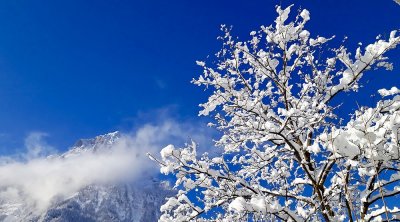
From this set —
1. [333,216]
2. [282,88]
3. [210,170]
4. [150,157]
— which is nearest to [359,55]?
[282,88]

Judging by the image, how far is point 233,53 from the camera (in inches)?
370

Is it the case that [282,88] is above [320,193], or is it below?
above

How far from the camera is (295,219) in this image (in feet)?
A: 23.2

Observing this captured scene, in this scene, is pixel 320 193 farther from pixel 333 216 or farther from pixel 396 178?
pixel 396 178

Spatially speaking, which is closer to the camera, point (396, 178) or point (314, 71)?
point (396, 178)

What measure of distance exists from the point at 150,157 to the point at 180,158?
54 centimetres

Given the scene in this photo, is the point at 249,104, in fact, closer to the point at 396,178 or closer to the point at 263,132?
the point at 263,132

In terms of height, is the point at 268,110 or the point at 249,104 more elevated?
the point at 268,110

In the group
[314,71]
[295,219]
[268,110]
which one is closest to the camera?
[295,219]

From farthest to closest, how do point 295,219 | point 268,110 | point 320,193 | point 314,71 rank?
point 314,71
point 268,110
point 320,193
point 295,219

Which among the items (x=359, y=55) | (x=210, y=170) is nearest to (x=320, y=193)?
(x=210, y=170)

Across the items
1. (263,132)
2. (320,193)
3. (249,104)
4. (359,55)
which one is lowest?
(320,193)

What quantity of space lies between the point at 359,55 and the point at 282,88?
2041mm

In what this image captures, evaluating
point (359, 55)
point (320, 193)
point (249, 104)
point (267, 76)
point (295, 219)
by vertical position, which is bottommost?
point (295, 219)
